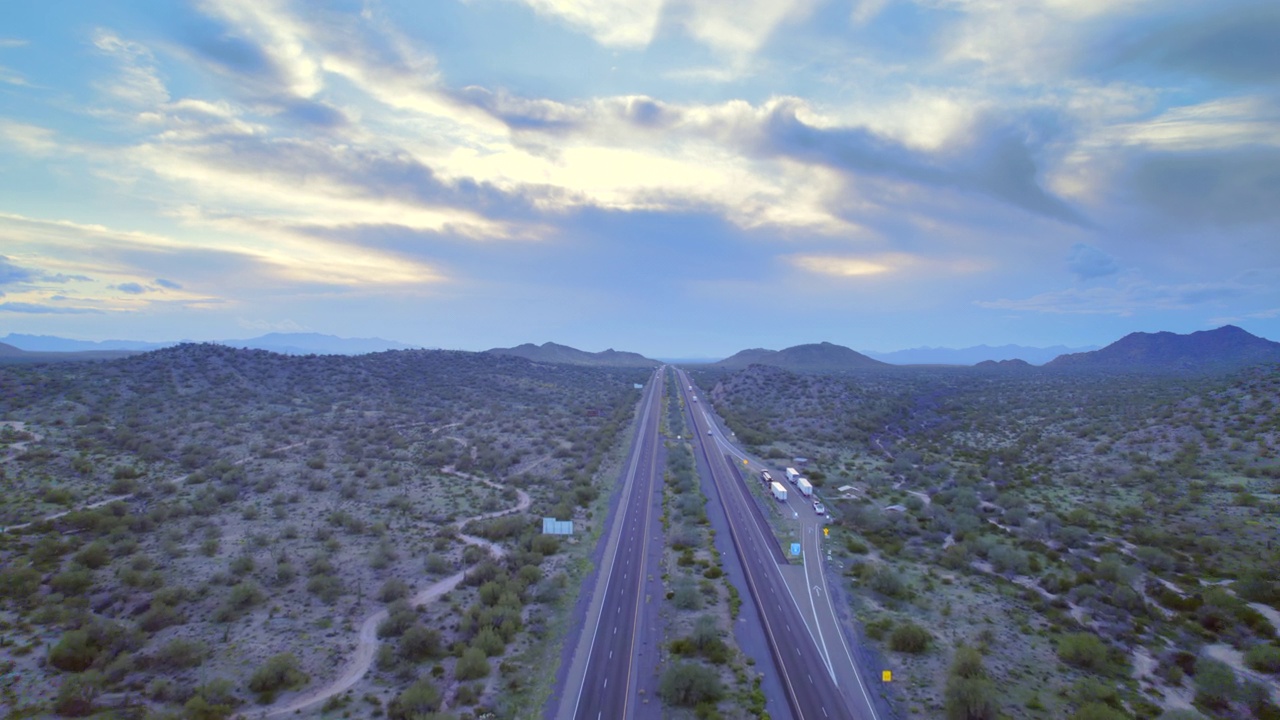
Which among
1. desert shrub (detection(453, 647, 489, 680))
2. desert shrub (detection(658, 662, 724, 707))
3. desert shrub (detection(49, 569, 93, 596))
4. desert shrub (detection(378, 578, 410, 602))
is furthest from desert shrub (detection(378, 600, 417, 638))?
desert shrub (detection(49, 569, 93, 596))

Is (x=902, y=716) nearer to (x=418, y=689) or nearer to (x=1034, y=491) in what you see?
(x=418, y=689)

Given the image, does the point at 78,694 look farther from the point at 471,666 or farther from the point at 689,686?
the point at 689,686

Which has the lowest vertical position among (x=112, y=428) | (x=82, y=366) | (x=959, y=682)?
(x=959, y=682)

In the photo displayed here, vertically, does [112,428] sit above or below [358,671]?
above

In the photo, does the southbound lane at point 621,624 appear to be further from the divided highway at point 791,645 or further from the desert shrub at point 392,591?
the desert shrub at point 392,591

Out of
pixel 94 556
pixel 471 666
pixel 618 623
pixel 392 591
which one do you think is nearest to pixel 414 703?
pixel 471 666

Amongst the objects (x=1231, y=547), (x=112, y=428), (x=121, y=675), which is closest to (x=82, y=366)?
(x=112, y=428)

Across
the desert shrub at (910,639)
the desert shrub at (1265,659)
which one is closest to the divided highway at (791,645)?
the desert shrub at (910,639)
